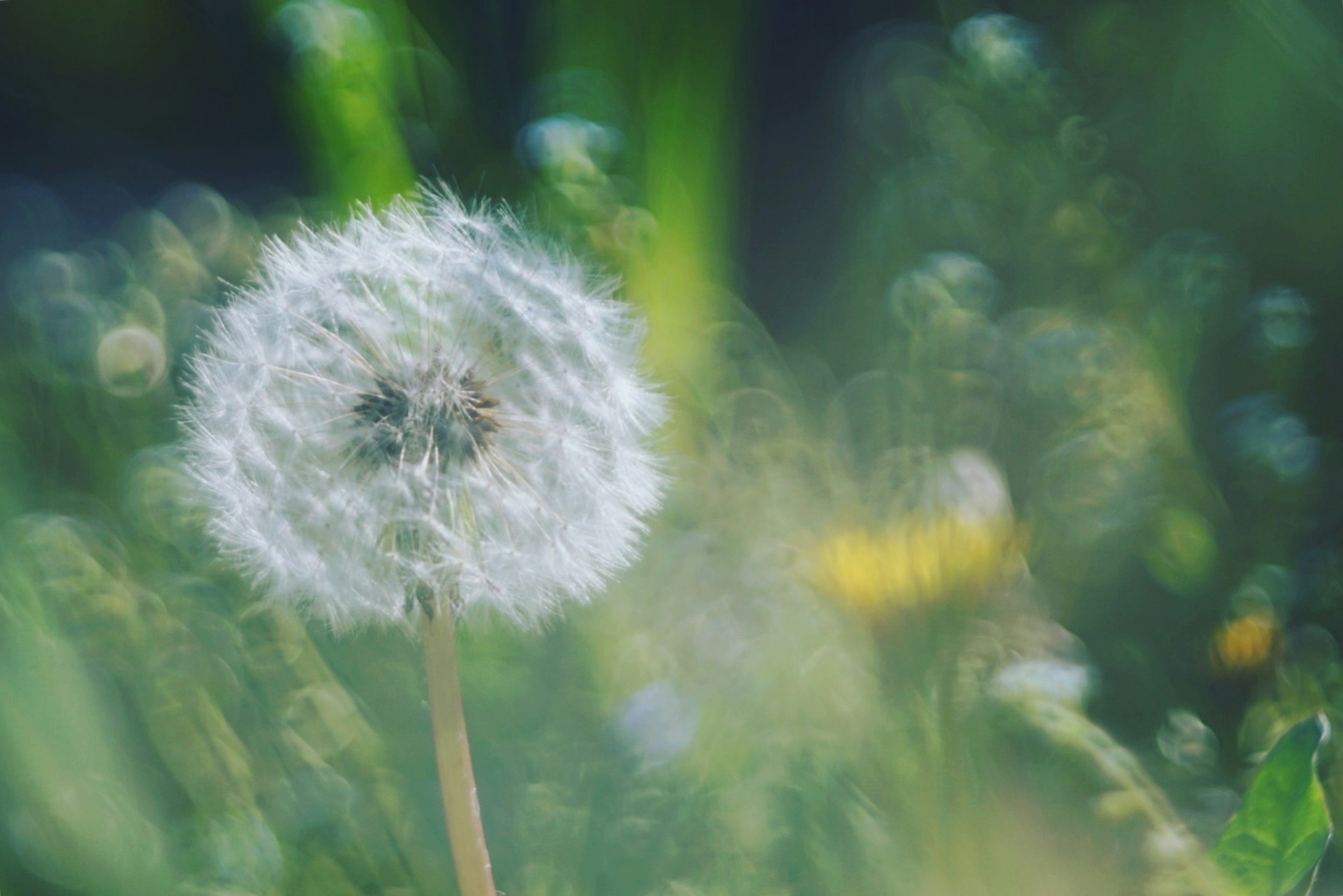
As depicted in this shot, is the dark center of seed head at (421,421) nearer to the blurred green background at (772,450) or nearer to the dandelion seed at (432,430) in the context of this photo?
the dandelion seed at (432,430)

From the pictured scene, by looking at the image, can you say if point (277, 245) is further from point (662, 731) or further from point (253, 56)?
point (662, 731)

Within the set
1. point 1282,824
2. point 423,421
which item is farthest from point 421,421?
point 1282,824

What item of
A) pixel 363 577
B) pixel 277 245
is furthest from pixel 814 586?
pixel 277 245

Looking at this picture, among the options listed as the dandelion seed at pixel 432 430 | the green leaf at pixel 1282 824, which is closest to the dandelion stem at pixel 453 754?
the dandelion seed at pixel 432 430

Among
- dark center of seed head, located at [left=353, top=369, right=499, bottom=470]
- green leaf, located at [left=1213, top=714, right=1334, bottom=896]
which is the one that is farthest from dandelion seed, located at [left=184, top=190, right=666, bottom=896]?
green leaf, located at [left=1213, top=714, right=1334, bottom=896]

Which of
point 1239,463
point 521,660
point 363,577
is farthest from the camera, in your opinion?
point 1239,463

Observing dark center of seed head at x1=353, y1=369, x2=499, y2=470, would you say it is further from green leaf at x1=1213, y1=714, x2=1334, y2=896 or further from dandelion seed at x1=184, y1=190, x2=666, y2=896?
green leaf at x1=1213, y1=714, x2=1334, y2=896

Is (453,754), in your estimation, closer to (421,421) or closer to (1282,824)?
(421,421)
